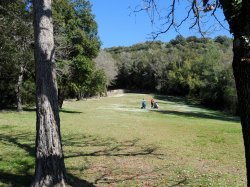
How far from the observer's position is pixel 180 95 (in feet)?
307

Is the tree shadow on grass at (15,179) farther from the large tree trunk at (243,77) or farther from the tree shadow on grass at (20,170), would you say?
the large tree trunk at (243,77)

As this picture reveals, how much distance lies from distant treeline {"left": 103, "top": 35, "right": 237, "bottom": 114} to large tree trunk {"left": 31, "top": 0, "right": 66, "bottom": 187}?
1793 inches

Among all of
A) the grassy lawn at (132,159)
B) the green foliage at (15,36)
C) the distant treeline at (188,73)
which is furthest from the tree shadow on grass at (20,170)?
the distant treeline at (188,73)

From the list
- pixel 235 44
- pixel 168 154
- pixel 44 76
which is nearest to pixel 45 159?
pixel 44 76

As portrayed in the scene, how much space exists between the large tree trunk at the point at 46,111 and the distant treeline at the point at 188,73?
45.6 m

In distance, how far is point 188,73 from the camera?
8581cm

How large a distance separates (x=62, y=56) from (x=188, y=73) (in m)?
58.1

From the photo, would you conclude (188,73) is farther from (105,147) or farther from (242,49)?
(242,49)

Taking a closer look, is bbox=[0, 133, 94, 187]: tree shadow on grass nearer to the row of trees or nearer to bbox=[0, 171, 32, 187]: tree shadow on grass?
bbox=[0, 171, 32, 187]: tree shadow on grass

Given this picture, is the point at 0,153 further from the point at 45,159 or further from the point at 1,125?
the point at 1,125

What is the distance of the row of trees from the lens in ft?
75.8

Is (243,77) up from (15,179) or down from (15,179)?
up

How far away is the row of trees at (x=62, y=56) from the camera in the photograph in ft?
75.8

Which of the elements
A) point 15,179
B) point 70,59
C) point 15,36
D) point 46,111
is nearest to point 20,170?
point 15,179
